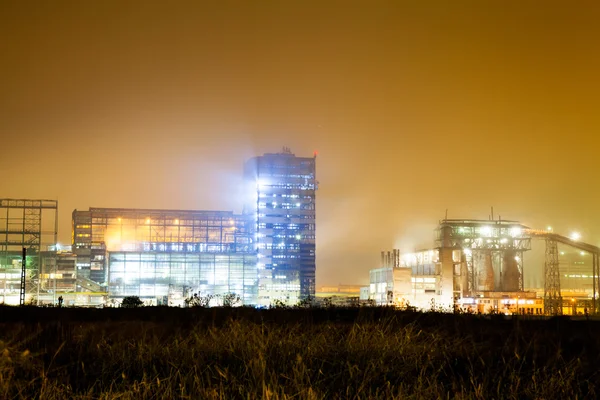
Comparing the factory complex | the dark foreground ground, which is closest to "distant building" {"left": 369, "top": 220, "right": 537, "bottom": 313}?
the factory complex

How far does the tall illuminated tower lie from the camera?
4946 inches

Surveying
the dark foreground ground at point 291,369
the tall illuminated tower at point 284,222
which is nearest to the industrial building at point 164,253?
the tall illuminated tower at point 284,222

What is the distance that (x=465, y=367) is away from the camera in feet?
36.8

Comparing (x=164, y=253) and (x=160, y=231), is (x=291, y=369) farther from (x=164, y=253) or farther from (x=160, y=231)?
(x=160, y=231)

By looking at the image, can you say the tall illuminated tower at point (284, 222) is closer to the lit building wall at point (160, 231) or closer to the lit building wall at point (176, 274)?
the lit building wall at point (160, 231)

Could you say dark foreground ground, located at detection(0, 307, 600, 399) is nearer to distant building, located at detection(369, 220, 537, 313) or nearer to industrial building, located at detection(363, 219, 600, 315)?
industrial building, located at detection(363, 219, 600, 315)

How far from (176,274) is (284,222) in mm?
22550

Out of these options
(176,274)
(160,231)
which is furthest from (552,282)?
(160,231)

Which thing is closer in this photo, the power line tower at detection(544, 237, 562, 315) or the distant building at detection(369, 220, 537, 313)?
the power line tower at detection(544, 237, 562, 315)

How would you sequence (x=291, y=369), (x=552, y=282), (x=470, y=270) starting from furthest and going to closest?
(x=470, y=270)
(x=552, y=282)
(x=291, y=369)

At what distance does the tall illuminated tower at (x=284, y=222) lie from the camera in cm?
12562

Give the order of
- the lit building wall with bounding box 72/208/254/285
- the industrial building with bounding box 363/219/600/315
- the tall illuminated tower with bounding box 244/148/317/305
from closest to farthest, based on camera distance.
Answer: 1. the industrial building with bounding box 363/219/600/315
2. the lit building wall with bounding box 72/208/254/285
3. the tall illuminated tower with bounding box 244/148/317/305

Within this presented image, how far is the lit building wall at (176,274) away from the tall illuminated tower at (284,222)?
18.6 ft

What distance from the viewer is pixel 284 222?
12825 centimetres
